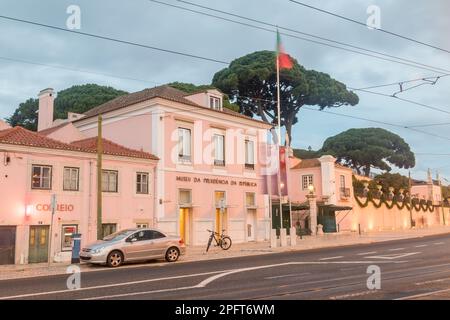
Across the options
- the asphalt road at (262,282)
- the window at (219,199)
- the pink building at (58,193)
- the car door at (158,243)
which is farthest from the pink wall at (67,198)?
the asphalt road at (262,282)

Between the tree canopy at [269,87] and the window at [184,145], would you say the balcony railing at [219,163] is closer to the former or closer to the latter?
the window at [184,145]

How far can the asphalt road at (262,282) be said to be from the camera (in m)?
11.0

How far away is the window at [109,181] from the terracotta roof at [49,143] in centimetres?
104

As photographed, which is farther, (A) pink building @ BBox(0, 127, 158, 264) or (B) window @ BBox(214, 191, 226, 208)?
(B) window @ BBox(214, 191, 226, 208)

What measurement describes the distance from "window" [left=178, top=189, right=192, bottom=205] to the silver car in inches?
324

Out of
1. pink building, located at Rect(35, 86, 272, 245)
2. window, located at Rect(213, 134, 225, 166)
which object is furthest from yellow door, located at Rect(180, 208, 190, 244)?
window, located at Rect(213, 134, 225, 166)

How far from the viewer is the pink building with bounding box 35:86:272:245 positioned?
2942 centimetres

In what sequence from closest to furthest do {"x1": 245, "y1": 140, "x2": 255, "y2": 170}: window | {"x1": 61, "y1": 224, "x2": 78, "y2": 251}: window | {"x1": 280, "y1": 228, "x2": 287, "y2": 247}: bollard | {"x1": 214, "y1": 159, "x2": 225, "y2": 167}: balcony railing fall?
1. {"x1": 61, "y1": 224, "x2": 78, "y2": 251}: window
2. {"x1": 280, "y1": 228, "x2": 287, "y2": 247}: bollard
3. {"x1": 214, "y1": 159, "x2": 225, "y2": 167}: balcony railing
4. {"x1": 245, "y1": 140, "x2": 255, "y2": 170}: window

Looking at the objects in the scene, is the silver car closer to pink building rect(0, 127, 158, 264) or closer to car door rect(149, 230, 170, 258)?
car door rect(149, 230, 170, 258)

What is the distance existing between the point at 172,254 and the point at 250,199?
47.4ft

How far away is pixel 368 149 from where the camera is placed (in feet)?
215

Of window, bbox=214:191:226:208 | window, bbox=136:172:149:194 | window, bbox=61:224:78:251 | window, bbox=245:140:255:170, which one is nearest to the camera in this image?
window, bbox=61:224:78:251

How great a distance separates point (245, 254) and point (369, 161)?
4595 cm
